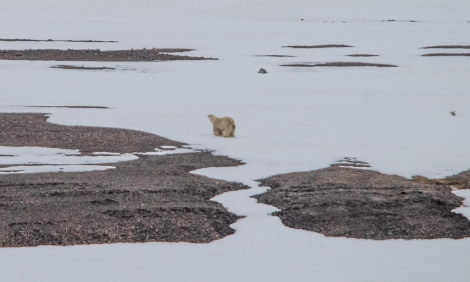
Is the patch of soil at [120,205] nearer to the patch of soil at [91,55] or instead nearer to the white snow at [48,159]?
the white snow at [48,159]

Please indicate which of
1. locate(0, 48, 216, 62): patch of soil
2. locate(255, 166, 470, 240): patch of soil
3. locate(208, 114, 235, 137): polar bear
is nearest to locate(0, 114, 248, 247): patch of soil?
locate(255, 166, 470, 240): patch of soil

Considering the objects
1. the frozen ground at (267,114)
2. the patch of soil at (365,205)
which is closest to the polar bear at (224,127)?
the frozen ground at (267,114)

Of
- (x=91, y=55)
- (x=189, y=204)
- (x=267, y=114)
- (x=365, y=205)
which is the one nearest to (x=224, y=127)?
(x=267, y=114)

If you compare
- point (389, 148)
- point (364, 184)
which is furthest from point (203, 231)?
point (389, 148)

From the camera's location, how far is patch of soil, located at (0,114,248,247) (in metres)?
10.4

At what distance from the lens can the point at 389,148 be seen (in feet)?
58.0

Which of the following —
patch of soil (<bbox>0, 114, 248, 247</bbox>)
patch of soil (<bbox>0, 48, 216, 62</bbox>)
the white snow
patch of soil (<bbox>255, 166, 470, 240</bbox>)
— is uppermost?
patch of soil (<bbox>0, 48, 216, 62</bbox>)

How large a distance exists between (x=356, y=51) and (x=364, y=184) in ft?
115

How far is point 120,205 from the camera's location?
11.6 meters

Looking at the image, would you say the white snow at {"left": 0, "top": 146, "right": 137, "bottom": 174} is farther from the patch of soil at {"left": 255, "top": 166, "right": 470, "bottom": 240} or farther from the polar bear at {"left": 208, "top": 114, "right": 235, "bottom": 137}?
the patch of soil at {"left": 255, "top": 166, "right": 470, "bottom": 240}

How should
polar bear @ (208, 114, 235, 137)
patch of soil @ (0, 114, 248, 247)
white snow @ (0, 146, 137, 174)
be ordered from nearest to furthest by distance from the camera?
patch of soil @ (0, 114, 248, 247)
white snow @ (0, 146, 137, 174)
polar bear @ (208, 114, 235, 137)

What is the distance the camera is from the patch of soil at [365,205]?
36.0 feet

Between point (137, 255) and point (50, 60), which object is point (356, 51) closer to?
point (50, 60)

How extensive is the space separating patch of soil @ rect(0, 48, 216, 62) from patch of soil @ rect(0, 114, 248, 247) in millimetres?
24932
